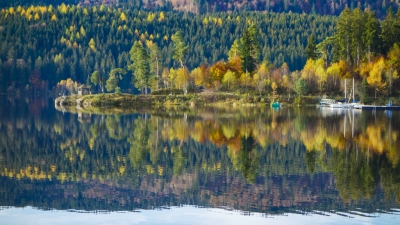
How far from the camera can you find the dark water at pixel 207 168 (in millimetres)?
29578

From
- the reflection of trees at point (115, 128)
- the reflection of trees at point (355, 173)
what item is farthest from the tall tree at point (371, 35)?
the reflection of trees at point (355, 173)

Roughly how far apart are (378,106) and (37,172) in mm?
71017

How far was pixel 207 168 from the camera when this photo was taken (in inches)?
1495

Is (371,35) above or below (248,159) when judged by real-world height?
above

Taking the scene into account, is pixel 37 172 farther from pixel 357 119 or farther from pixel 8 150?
pixel 357 119

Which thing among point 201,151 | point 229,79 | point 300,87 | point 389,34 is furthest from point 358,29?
point 201,151

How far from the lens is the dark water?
97.0ft

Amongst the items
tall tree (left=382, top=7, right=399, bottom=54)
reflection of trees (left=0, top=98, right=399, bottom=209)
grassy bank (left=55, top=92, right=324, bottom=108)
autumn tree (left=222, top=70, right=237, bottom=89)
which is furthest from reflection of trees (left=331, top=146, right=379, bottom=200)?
tall tree (left=382, top=7, right=399, bottom=54)

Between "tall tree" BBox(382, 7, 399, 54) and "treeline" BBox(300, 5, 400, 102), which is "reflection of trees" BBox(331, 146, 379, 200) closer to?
"treeline" BBox(300, 5, 400, 102)

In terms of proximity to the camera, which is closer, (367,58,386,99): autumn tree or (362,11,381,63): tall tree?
(367,58,386,99): autumn tree

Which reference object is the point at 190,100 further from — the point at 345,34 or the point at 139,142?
the point at 139,142

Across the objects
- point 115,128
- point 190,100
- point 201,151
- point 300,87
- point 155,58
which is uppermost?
point 155,58

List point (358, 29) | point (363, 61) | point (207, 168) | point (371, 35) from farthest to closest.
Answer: point (363, 61)
point (358, 29)
point (371, 35)
point (207, 168)

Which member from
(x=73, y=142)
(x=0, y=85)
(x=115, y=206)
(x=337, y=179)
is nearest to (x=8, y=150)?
(x=73, y=142)
